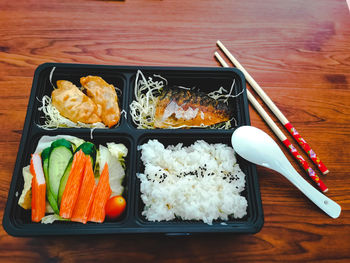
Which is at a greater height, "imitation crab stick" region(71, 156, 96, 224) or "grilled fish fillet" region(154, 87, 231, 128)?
"grilled fish fillet" region(154, 87, 231, 128)

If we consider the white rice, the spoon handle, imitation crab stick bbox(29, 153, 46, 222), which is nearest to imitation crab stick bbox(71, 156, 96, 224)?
imitation crab stick bbox(29, 153, 46, 222)

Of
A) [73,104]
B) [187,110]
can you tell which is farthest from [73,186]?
[187,110]

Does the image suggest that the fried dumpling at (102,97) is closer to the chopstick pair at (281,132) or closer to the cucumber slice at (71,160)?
the cucumber slice at (71,160)

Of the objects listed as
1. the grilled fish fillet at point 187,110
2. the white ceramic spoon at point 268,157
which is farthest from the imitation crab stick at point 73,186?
the white ceramic spoon at point 268,157

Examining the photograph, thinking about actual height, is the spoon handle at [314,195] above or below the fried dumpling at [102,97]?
below

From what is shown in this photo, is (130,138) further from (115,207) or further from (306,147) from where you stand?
(306,147)

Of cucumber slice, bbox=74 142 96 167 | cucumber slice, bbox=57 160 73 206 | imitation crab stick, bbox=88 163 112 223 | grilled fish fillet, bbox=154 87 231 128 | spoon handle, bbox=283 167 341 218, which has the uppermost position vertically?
grilled fish fillet, bbox=154 87 231 128

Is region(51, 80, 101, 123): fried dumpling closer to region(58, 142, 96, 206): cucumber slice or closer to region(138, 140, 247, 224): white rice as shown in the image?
region(58, 142, 96, 206): cucumber slice
